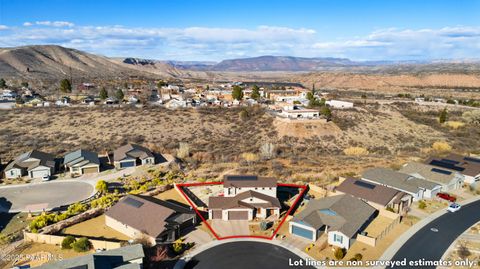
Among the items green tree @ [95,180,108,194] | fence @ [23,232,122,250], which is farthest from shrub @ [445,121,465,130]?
fence @ [23,232,122,250]

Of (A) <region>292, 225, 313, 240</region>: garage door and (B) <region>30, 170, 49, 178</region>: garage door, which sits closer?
(A) <region>292, 225, 313, 240</region>: garage door

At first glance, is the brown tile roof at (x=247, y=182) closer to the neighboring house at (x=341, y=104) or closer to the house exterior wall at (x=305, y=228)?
the house exterior wall at (x=305, y=228)

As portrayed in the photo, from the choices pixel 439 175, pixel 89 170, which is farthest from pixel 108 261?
pixel 439 175

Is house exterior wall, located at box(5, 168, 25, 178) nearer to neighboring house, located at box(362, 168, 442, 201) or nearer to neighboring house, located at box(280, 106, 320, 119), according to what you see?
neighboring house, located at box(362, 168, 442, 201)

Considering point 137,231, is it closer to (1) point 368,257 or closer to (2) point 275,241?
(2) point 275,241

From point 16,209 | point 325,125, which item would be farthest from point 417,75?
point 16,209

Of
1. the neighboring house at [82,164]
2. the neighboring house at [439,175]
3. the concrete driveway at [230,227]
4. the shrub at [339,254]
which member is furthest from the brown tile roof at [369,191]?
the neighboring house at [82,164]
